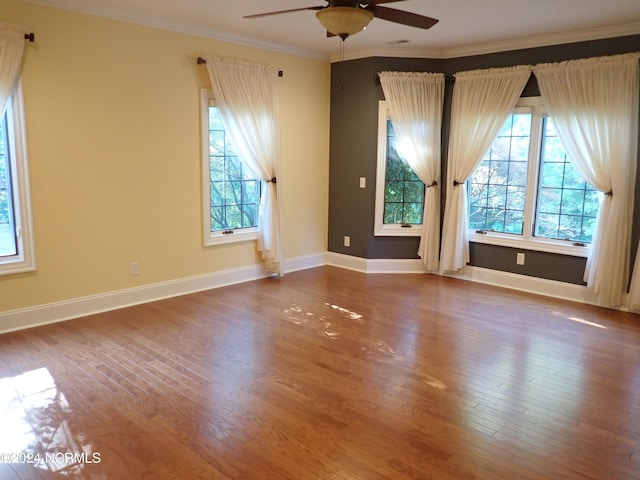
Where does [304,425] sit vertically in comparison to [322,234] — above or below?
below

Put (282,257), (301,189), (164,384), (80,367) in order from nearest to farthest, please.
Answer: (164,384)
(80,367)
(282,257)
(301,189)

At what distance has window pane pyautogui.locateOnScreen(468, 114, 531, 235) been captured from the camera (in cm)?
558

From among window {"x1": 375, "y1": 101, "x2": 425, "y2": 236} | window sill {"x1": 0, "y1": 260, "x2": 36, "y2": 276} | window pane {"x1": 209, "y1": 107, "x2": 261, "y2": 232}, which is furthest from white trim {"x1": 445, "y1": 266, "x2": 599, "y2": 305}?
window sill {"x1": 0, "y1": 260, "x2": 36, "y2": 276}

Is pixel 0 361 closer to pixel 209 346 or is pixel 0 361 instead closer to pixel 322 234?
pixel 209 346

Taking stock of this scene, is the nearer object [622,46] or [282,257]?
[622,46]

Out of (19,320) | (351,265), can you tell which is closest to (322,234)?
(351,265)

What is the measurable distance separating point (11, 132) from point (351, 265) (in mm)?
4045

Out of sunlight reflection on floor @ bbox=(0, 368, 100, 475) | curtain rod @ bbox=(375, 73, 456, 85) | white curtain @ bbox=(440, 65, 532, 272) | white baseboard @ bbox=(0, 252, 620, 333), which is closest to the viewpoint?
sunlight reflection on floor @ bbox=(0, 368, 100, 475)

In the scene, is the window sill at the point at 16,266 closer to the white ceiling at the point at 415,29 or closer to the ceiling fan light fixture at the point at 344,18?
the white ceiling at the point at 415,29

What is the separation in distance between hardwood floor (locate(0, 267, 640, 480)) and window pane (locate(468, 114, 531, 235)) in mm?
1255

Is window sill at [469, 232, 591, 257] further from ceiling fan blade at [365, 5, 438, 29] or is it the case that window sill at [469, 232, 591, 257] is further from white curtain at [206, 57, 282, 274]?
ceiling fan blade at [365, 5, 438, 29]

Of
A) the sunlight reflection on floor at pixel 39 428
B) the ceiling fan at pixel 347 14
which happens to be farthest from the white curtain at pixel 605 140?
the sunlight reflection on floor at pixel 39 428

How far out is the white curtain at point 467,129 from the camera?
214 inches

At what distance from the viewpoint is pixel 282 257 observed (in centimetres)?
596
